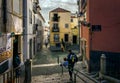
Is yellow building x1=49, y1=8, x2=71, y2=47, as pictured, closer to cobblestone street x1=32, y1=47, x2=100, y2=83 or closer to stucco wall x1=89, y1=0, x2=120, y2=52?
cobblestone street x1=32, y1=47, x2=100, y2=83

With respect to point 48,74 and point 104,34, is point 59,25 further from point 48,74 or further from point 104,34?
point 48,74

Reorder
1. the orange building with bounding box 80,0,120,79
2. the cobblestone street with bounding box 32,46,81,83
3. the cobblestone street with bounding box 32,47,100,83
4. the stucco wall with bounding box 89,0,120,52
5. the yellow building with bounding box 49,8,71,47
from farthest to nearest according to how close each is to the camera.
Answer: the yellow building with bounding box 49,8,71,47 < the stucco wall with bounding box 89,0,120,52 < the orange building with bounding box 80,0,120,79 < the cobblestone street with bounding box 32,46,81,83 < the cobblestone street with bounding box 32,47,100,83

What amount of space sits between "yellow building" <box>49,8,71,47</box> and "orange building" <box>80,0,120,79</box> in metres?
33.4

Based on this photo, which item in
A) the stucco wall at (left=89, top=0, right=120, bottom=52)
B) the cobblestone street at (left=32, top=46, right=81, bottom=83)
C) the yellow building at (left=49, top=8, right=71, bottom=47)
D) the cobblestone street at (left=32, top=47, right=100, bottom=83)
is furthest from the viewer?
the yellow building at (left=49, top=8, right=71, bottom=47)

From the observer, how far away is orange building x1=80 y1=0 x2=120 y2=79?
15477 millimetres

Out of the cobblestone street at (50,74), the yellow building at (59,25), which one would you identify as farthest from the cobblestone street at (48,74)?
the yellow building at (59,25)

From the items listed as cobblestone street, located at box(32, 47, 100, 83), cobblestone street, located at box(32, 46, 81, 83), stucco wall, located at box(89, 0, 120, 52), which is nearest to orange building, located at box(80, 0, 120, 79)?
stucco wall, located at box(89, 0, 120, 52)

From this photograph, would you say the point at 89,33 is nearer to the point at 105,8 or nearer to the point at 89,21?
the point at 89,21

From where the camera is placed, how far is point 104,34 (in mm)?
16391

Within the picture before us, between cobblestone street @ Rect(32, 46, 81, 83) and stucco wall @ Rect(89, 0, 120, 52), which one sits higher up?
stucco wall @ Rect(89, 0, 120, 52)

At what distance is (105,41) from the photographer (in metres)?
16.3

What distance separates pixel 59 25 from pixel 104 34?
35.0m

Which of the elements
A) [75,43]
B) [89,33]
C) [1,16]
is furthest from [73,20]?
[1,16]

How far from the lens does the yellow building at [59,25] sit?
5053 cm
